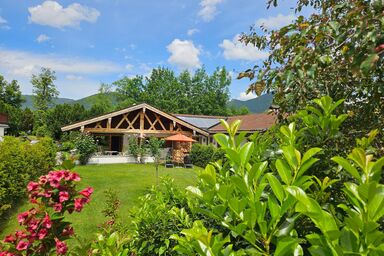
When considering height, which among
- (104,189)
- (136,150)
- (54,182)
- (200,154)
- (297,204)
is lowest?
(104,189)

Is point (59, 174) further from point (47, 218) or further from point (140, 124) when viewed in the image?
point (140, 124)

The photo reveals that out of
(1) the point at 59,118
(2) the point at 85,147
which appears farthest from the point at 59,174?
(1) the point at 59,118

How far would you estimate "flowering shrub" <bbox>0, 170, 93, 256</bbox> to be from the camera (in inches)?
106

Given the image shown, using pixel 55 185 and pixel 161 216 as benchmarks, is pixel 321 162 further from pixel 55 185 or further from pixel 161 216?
pixel 55 185

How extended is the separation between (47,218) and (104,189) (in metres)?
12.3

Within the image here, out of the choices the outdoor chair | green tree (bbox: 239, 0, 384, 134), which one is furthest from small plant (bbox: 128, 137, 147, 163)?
green tree (bbox: 239, 0, 384, 134)

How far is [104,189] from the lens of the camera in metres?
14.5

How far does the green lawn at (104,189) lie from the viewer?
9555 millimetres

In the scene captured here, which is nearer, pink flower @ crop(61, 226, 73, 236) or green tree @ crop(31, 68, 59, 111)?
pink flower @ crop(61, 226, 73, 236)

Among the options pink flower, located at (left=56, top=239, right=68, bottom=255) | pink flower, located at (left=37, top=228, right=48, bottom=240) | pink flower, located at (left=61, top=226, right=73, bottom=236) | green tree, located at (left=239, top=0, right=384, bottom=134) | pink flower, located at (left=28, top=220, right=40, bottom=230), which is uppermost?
green tree, located at (left=239, top=0, right=384, bottom=134)

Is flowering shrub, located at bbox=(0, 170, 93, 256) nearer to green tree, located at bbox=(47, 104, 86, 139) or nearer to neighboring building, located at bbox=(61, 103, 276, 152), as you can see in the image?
neighboring building, located at bbox=(61, 103, 276, 152)

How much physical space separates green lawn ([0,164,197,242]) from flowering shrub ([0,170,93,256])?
7.30ft

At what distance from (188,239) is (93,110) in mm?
52897

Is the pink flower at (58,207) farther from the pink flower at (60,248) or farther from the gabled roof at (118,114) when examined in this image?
the gabled roof at (118,114)
